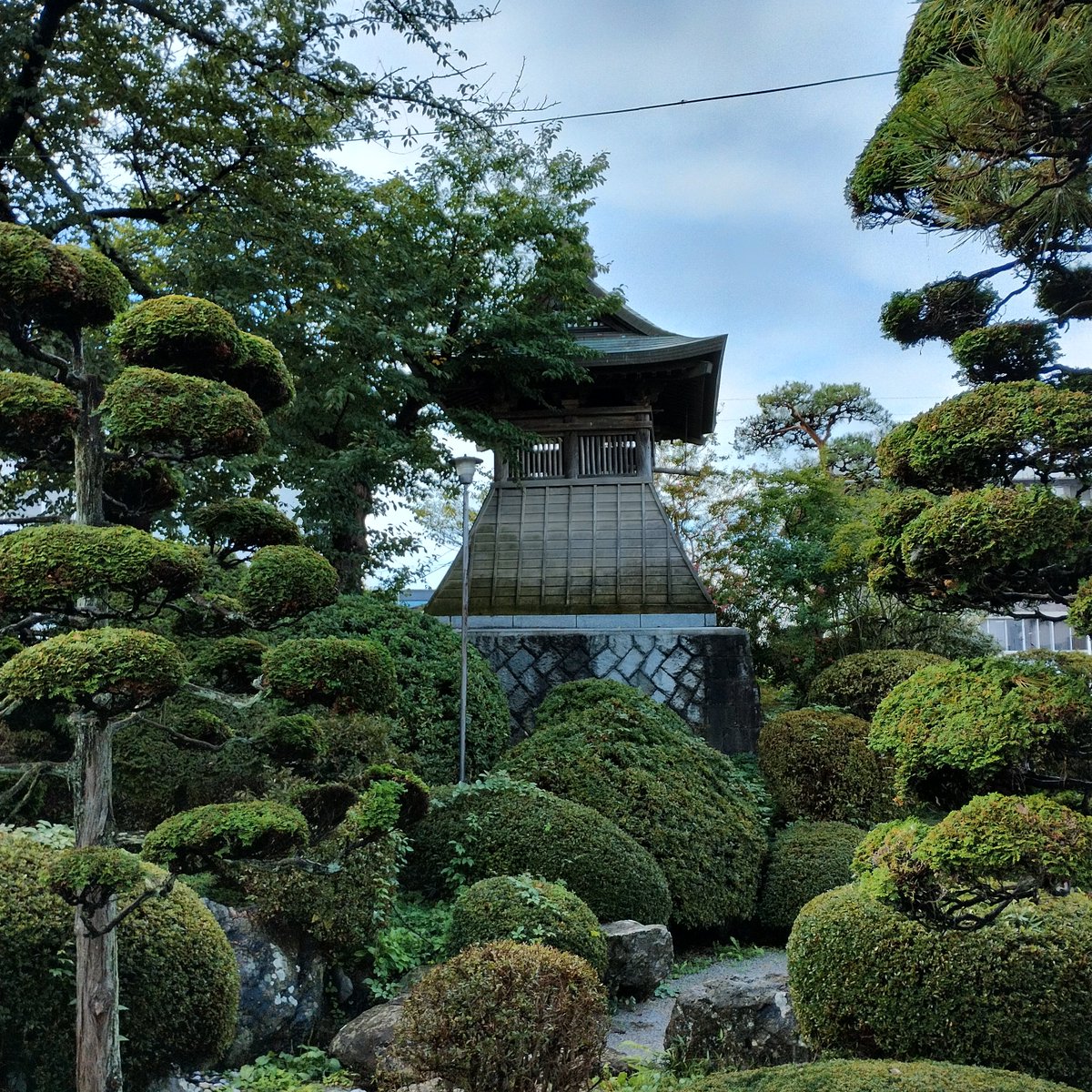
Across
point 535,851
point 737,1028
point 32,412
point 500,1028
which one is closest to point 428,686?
point 535,851

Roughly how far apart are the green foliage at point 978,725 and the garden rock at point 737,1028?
222cm

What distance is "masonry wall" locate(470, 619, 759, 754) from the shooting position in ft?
36.4

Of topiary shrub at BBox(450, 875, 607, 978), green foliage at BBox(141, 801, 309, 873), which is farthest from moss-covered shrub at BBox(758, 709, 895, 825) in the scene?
green foliage at BBox(141, 801, 309, 873)

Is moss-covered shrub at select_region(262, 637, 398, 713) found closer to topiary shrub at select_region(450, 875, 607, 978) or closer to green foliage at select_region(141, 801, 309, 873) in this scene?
green foliage at select_region(141, 801, 309, 873)

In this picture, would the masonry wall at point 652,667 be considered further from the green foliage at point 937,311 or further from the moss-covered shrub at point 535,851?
the green foliage at point 937,311

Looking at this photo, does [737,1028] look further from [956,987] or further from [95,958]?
[95,958]

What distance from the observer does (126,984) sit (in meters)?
4.47

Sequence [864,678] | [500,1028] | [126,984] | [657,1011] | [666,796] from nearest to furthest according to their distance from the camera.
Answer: [500,1028], [126,984], [657,1011], [666,796], [864,678]

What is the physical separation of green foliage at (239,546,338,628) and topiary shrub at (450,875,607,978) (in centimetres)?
259

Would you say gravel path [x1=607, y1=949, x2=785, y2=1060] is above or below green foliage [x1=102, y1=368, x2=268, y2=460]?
below

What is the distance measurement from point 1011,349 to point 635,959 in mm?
4580

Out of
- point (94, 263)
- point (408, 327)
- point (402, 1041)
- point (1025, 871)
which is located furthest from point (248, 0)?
point (1025, 871)

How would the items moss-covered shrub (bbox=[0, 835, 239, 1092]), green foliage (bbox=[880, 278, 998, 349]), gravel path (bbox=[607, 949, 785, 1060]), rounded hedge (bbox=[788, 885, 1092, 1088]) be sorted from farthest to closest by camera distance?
gravel path (bbox=[607, 949, 785, 1060]), green foliage (bbox=[880, 278, 998, 349]), moss-covered shrub (bbox=[0, 835, 239, 1092]), rounded hedge (bbox=[788, 885, 1092, 1088])

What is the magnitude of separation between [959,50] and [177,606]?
4.41 metres
